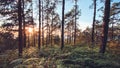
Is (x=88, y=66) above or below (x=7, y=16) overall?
below

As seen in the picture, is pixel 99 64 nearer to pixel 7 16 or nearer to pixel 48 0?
pixel 7 16

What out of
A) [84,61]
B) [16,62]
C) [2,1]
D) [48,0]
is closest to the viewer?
[84,61]

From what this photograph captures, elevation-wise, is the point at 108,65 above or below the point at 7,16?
below

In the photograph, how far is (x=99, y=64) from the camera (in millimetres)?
11023

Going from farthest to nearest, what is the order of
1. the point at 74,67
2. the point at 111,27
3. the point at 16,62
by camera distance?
1. the point at 111,27
2. the point at 16,62
3. the point at 74,67

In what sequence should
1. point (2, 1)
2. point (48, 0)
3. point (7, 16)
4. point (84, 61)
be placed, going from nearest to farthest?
1. point (84, 61)
2. point (2, 1)
3. point (7, 16)
4. point (48, 0)

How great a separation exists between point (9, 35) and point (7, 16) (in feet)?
9.30

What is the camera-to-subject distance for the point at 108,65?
36.2 ft

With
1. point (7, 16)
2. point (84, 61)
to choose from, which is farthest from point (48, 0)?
point (84, 61)

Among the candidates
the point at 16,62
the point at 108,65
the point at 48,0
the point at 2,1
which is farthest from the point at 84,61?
the point at 48,0

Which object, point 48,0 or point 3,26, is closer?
point 3,26

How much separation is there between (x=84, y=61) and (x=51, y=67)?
205 cm

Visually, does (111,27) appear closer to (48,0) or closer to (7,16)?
(48,0)

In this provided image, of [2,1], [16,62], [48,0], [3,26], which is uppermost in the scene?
[48,0]
